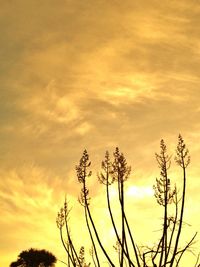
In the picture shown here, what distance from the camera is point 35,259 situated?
35625mm

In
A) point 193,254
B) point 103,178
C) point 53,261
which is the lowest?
point 193,254

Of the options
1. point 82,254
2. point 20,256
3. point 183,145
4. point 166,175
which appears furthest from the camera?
point 20,256

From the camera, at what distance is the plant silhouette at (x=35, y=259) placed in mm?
35562

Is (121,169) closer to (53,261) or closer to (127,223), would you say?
(127,223)

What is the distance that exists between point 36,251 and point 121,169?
2397 centimetres

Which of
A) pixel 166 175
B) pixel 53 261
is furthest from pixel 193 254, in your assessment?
pixel 53 261

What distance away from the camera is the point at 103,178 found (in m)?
14.6

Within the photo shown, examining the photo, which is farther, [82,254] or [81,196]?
[82,254]

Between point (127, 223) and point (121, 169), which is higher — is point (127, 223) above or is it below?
below

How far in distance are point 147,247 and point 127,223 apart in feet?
4.97

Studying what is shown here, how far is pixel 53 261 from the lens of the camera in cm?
3616

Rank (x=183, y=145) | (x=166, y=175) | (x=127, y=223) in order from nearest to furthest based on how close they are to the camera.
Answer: (x=127, y=223) < (x=166, y=175) < (x=183, y=145)

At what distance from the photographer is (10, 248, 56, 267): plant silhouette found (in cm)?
3556

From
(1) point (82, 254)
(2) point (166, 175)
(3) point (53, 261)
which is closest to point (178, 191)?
(2) point (166, 175)
